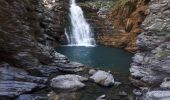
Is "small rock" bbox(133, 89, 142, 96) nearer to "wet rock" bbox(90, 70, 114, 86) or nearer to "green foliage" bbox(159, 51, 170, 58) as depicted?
"wet rock" bbox(90, 70, 114, 86)

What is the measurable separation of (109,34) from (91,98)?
73.0ft

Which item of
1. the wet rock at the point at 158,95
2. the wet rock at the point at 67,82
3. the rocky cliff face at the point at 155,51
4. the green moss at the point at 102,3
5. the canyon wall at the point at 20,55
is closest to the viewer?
the wet rock at the point at 158,95

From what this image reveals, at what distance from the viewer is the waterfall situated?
129 feet

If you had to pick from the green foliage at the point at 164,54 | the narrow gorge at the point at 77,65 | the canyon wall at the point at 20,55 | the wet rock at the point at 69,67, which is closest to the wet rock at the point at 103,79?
the narrow gorge at the point at 77,65

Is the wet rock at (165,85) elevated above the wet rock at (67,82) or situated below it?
below

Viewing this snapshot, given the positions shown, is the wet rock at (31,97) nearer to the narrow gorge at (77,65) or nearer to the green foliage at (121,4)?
the narrow gorge at (77,65)

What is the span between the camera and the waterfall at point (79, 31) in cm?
3938

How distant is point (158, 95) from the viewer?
58.1 ft

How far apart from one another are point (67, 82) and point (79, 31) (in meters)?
21.4

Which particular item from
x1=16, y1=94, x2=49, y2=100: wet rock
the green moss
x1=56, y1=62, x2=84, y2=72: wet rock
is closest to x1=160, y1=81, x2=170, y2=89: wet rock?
x1=56, y1=62, x2=84, y2=72: wet rock

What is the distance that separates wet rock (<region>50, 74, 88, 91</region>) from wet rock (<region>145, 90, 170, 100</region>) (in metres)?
4.14

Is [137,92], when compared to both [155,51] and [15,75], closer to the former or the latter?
[155,51]

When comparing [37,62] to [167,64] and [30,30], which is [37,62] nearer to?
[30,30]

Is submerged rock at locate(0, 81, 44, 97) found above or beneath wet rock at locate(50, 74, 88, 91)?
above
